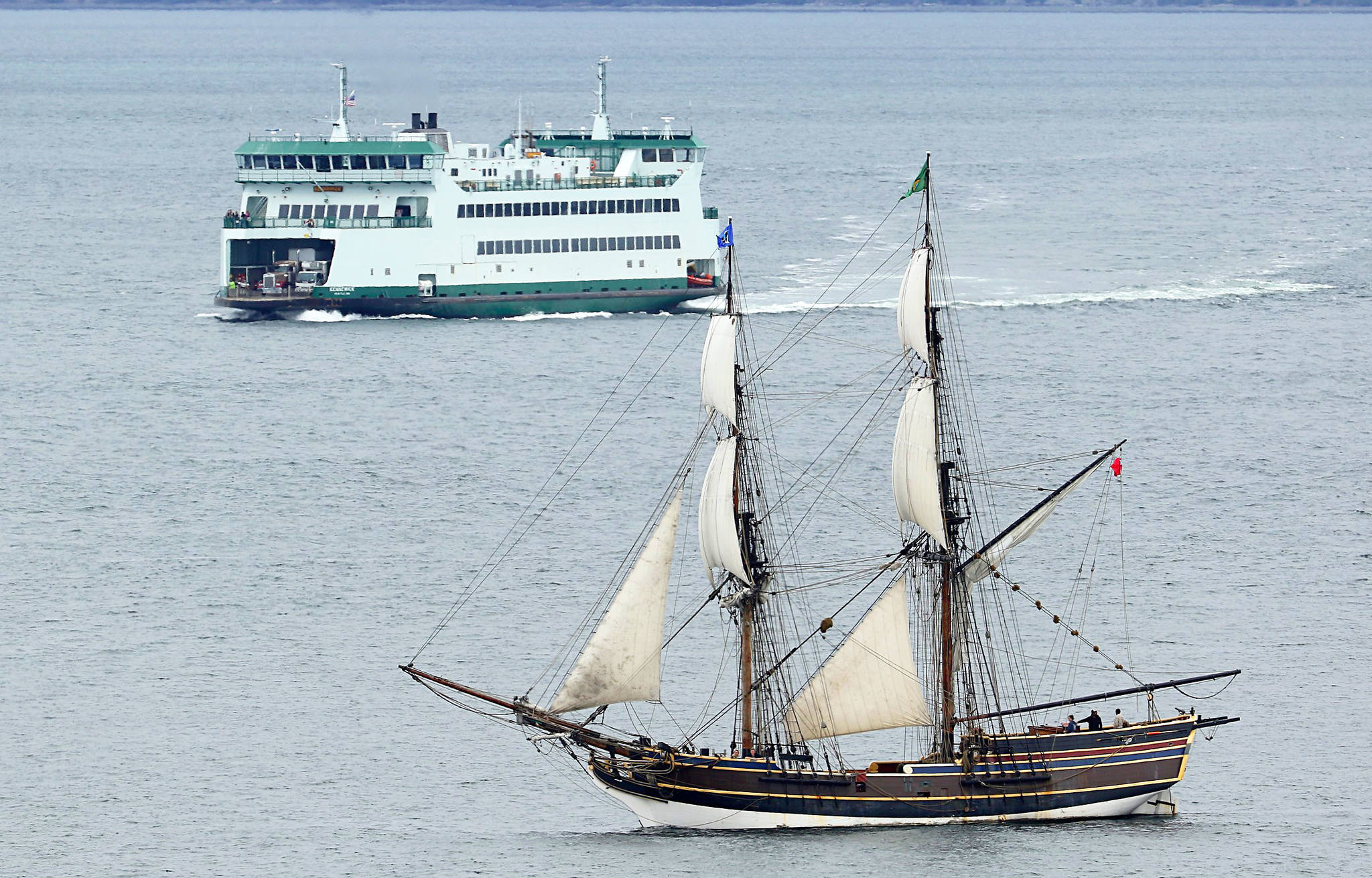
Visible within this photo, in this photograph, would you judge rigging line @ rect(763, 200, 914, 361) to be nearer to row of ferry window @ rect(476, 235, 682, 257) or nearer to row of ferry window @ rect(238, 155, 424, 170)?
row of ferry window @ rect(476, 235, 682, 257)

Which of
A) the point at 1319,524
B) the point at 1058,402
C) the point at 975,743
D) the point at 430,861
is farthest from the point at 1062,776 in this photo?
the point at 1058,402

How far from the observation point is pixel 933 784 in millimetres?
64625

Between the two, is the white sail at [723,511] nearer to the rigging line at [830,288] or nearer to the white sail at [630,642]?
the white sail at [630,642]

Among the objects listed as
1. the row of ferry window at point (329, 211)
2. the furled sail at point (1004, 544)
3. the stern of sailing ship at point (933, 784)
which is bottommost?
the stern of sailing ship at point (933, 784)

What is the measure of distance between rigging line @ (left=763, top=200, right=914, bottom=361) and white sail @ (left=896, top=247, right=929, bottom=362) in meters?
50.0

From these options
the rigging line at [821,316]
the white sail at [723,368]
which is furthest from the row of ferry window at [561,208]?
the white sail at [723,368]

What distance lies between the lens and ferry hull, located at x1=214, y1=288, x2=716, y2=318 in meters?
136

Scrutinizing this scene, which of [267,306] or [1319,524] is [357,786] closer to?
[1319,524]

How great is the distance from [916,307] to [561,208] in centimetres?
7145

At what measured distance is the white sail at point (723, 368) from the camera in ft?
215

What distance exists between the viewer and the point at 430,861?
204 ft

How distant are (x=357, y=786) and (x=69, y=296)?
288ft

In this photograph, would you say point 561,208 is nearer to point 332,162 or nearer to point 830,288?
point 332,162

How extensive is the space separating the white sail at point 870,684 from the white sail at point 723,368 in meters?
7.18
